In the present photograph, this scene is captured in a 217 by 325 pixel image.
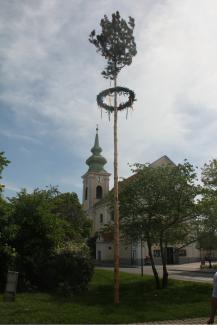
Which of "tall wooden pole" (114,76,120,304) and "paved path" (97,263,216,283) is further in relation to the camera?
"paved path" (97,263,216,283)

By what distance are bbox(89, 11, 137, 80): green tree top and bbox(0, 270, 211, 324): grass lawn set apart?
1092 centimetres

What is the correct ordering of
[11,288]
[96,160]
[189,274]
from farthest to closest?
[96,160], [189,274], [11,288]

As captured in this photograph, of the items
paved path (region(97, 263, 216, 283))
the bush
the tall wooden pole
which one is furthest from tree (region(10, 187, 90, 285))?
paved path (region(97, 263, 216, 283))

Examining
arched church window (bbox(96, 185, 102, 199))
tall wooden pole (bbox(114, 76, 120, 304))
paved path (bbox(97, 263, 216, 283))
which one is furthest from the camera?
arched church window (bbox(96, 185, 102, 199))

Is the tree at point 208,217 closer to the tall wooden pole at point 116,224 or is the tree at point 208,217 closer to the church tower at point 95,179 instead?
the tall wooden pole at point 116,224

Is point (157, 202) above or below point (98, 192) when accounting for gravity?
below

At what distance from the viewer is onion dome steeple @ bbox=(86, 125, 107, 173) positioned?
90.6 meters

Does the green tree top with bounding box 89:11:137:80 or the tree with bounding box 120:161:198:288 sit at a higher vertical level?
the green tree top with bounding box 89:11:137:80

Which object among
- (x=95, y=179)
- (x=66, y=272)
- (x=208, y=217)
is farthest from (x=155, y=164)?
(x=66, y=272)

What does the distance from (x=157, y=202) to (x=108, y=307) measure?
25.5 ft

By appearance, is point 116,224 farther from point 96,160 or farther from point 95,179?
point 96,160

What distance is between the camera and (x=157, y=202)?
22875 millimetres

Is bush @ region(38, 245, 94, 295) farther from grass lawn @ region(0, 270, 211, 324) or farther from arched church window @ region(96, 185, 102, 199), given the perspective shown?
arched church window @ region(96, 185, 102, 199)

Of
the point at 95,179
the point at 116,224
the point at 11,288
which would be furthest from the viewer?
the point at 95,179
